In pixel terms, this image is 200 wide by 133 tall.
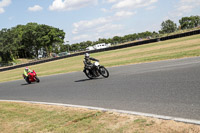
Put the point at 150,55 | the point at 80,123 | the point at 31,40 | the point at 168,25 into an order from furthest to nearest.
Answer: the point at 168,25, the point at 31,40, the point at 150,55, the point at 80,123

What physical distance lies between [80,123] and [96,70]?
7.89 meters

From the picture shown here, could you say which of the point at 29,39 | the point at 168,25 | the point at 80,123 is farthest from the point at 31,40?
the point at 80,123

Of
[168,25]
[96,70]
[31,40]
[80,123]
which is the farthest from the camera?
[168,25]

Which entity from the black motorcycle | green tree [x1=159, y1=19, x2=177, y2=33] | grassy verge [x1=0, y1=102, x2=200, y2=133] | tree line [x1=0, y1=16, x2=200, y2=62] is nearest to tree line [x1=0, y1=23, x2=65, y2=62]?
tree line [x1=0, y1=16, x2=200, y2=62]

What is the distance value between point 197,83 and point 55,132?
4.59 meters

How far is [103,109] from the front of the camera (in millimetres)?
6574

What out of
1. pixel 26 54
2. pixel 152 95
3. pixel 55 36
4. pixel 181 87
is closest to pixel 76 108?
pixel 152 95

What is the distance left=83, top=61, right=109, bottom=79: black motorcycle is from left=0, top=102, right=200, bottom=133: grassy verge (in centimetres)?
540

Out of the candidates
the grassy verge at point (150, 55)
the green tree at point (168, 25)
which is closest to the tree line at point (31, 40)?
the green tree at point (168, 25)

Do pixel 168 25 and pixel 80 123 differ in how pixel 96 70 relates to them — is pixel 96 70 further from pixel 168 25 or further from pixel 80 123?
pixel 168 25

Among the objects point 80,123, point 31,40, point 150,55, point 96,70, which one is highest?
point 31,40

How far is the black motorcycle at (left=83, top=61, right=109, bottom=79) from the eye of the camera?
13102mm

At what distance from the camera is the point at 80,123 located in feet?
18.7

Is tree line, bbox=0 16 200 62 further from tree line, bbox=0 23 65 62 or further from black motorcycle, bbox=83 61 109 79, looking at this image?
black motorcycle, bbox=83 61 109 79
